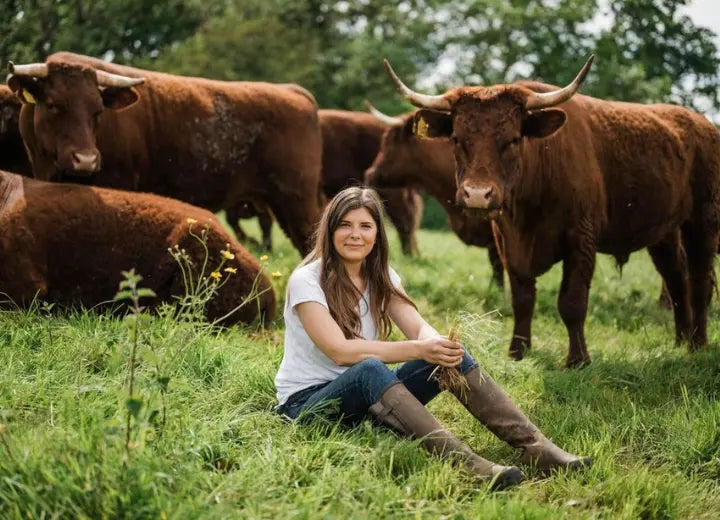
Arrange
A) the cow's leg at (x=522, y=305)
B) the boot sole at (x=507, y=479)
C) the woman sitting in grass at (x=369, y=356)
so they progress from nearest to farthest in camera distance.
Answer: the boot sole at (x=507, y=479), the woman sitting in grass at (x=369, y=356), the cow's leg at (x=522, y=305)

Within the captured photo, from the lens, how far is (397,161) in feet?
36.2

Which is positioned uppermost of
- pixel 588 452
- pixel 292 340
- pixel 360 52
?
pixel 292 340

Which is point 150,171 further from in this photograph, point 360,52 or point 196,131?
point 360,52

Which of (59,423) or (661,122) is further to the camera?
(661,122)

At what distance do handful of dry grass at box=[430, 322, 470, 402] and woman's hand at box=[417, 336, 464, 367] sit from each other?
0.20 feet

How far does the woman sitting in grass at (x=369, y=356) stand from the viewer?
3787 millimetres

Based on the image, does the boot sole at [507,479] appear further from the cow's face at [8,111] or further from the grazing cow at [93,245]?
the cow's face at [8,111]

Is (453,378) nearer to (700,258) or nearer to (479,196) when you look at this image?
(479,196)

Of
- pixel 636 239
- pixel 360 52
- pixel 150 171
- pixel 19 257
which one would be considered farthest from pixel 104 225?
pixel 360 52

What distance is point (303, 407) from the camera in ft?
13.2

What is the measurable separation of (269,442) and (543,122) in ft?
11.9

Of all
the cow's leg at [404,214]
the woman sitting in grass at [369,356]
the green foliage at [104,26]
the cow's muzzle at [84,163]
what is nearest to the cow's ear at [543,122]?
the woman sitting in grass at [369,356]

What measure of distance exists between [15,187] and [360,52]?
2728 cm

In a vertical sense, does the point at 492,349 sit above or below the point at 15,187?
below
